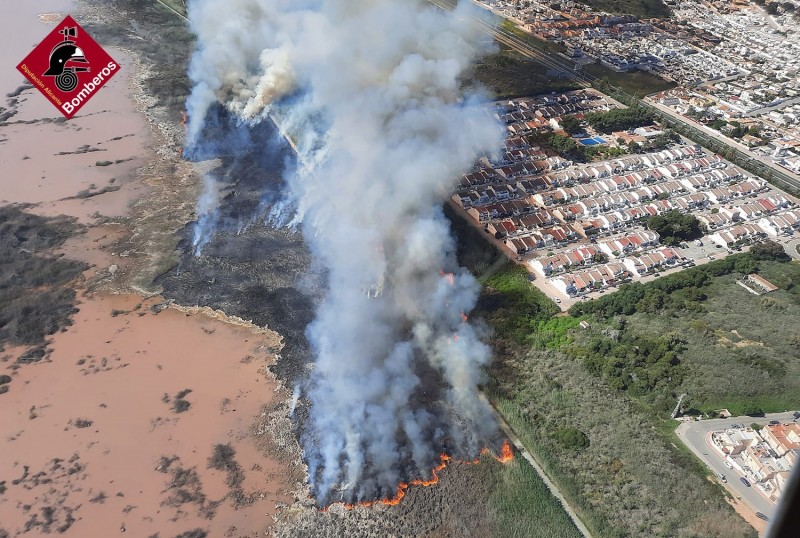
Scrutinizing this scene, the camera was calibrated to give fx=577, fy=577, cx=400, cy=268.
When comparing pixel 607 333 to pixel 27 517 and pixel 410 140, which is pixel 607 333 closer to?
pixel 410 140

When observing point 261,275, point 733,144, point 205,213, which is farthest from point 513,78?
point 261,275

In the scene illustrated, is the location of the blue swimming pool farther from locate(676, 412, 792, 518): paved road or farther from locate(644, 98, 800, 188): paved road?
locate(676, 412, 792, 518): paved road

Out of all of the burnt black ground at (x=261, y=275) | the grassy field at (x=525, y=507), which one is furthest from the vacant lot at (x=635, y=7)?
the grassy field at (x=525, y=507)

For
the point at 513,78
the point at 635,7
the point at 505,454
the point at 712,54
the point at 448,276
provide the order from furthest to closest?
1. the point at 635,7
2. the point at 712,54
3. the point at 513,78
4. the point at 448,276
5. the point at 505,454

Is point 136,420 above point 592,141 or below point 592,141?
below

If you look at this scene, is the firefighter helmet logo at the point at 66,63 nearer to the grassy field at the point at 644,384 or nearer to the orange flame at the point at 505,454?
the grassy field at the point at 644,384

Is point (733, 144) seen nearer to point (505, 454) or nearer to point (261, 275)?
point (505, 454)

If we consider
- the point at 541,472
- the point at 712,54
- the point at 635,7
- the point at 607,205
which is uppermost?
the point at 635,7
